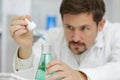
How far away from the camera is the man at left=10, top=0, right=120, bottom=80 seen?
1.12 meters

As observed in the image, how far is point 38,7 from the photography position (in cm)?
242

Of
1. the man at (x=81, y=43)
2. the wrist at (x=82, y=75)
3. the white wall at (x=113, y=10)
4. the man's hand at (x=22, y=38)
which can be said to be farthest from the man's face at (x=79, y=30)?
the white wall at (x=113, y=10)

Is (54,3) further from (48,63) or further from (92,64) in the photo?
(48,63)

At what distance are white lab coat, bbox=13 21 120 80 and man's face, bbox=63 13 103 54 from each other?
70 mm

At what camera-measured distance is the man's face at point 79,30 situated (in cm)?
127

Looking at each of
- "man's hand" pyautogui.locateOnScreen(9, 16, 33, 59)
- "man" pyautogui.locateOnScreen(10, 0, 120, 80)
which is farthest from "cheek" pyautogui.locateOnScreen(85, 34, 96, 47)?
"man's hand" pyautogui.locateOnScreen(9, 16, 33, 59)

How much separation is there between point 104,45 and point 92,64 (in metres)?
0.12

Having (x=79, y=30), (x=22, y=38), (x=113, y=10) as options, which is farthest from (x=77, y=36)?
(x=113, y=10)

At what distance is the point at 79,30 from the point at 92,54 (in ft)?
0.58

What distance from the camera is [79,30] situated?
1289mm

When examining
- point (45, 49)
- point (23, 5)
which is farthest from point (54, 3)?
point (45, 49)

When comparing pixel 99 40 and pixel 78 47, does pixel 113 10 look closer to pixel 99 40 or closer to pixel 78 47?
pixel 99 40

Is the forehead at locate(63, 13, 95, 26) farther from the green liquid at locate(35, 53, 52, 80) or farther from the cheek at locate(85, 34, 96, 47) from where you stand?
the green liquid at locate(35, 53, 52, 80)

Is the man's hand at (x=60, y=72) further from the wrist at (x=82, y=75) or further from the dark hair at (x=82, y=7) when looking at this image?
the dark hair at (x=82, y=7)
